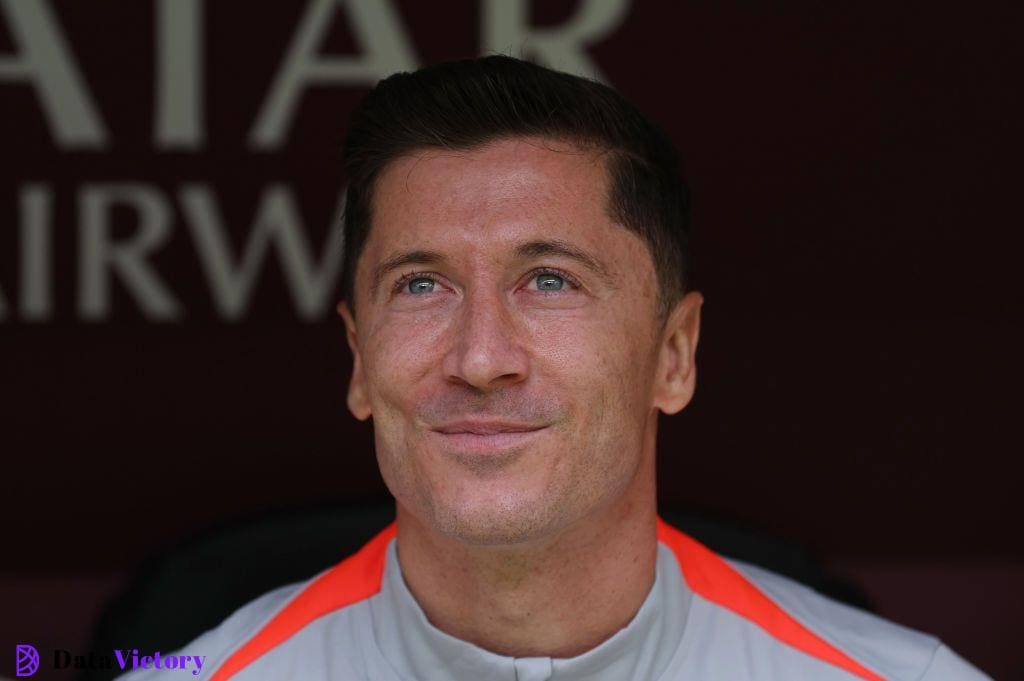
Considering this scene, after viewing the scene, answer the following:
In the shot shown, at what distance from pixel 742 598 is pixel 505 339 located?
0.57 metres

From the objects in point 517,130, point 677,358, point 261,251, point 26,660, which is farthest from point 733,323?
point 26,660

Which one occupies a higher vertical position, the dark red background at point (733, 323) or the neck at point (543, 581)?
the dark red background at point (733, 323)

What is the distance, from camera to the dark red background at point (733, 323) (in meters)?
3.07

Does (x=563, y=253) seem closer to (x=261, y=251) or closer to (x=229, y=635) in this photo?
(x=229, y=635)

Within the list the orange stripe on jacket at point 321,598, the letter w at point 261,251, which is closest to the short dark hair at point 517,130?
the orange stripe on jacket at point 321,598

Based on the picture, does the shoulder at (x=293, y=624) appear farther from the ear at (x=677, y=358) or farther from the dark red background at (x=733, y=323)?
the dark red background at (x=733, y=323)

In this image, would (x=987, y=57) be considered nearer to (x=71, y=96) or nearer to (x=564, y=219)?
(x=564, y=219)

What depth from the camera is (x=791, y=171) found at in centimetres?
314

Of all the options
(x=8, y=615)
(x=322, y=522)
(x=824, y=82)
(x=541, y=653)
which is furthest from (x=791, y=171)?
(x=8, y=615)

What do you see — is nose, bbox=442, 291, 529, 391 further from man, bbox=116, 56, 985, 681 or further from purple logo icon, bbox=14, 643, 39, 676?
purple logo icon, bbox=14, 643, 39, 676

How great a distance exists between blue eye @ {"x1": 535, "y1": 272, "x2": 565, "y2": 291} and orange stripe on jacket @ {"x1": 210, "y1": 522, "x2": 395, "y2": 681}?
1.60 feet

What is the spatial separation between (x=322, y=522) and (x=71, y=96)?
104 centimetres

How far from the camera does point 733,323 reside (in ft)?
10.5

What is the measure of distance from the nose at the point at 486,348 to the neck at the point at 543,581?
22 cm
